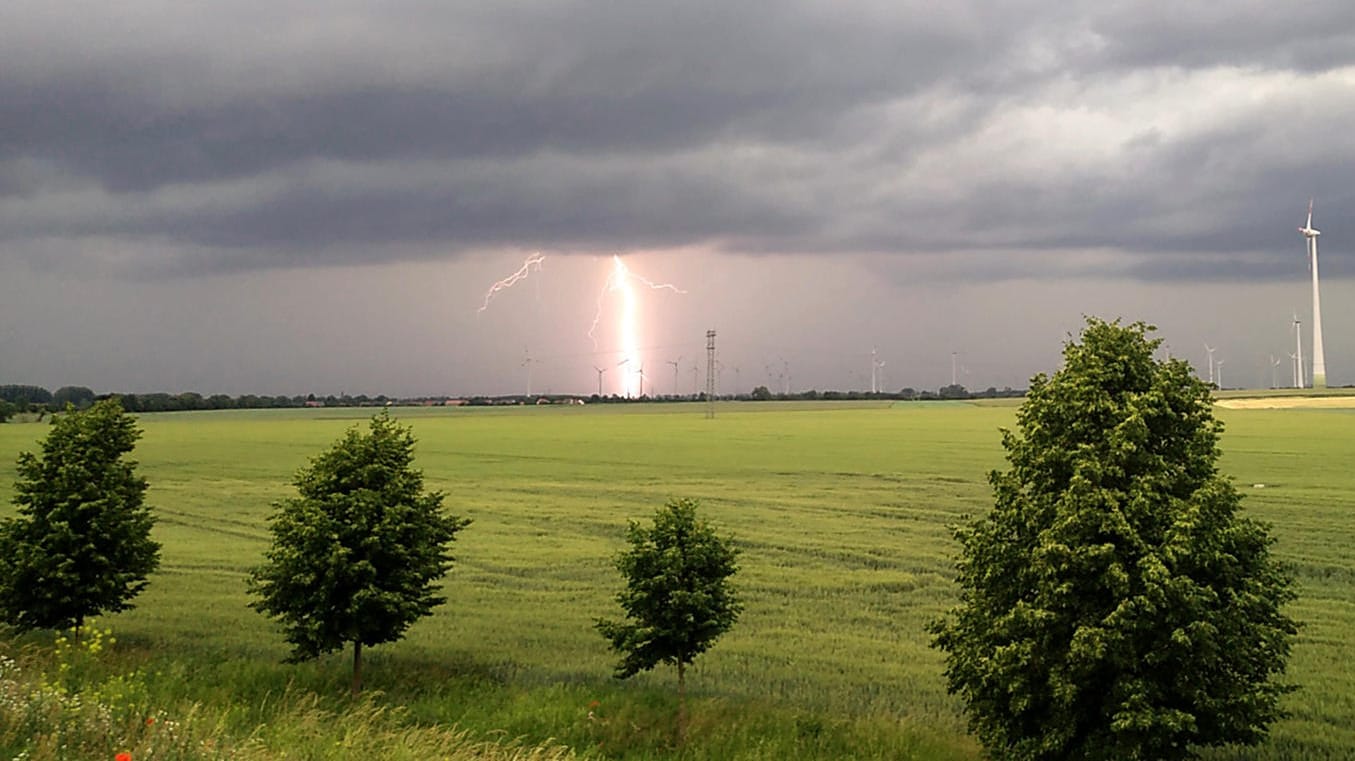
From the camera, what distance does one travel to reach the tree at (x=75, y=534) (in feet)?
93.8

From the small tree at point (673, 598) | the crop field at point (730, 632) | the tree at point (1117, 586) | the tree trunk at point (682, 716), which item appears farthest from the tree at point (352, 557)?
the tree at point (1117, 586)

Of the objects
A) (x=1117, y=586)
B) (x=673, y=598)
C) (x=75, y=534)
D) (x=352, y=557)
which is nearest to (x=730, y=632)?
(x=673, y=598)

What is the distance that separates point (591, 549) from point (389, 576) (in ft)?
70.2

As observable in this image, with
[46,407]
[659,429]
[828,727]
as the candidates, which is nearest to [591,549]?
[828,727]

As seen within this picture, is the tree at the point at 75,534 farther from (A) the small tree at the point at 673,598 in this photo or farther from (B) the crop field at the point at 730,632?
(A) the small tree at the point at 673,598

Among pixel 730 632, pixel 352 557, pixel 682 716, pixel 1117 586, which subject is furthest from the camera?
pixel 730 632

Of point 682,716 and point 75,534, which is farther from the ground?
point 75,534

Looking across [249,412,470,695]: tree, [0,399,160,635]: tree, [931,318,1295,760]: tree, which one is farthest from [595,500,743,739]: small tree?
[0,399,160,635]: tree

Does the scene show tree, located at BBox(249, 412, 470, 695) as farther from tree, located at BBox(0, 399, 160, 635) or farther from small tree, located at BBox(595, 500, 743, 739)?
tree, located at BBox(0, 399, 160, 635)

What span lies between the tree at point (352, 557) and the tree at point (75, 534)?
21.4 ft

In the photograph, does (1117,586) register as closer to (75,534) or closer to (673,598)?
(673,598)

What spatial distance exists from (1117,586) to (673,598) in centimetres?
993

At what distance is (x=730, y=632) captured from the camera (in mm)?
31016

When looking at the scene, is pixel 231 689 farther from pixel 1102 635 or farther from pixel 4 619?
pixel 1102 635
